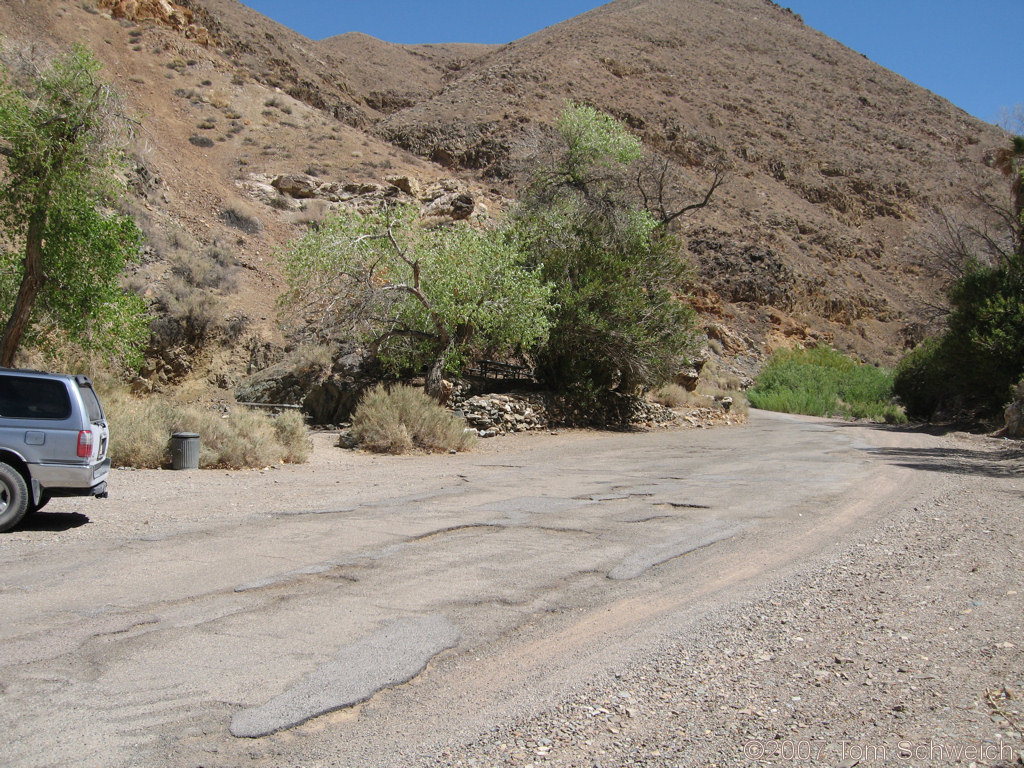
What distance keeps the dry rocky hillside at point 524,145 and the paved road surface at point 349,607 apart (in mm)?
10367

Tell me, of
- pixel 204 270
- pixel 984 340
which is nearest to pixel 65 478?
pixel 204 270

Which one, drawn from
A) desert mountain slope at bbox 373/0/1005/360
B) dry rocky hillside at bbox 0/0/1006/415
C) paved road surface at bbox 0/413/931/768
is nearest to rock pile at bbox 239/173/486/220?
dry rocky hillside at bbox 0/0/1006/415

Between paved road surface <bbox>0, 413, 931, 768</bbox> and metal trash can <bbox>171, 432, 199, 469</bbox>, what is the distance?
1.37 m

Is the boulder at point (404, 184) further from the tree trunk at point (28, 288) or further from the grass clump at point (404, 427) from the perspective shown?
the tree trunk at point (28, 288)

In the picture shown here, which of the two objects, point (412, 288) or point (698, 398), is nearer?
point (412, 288)

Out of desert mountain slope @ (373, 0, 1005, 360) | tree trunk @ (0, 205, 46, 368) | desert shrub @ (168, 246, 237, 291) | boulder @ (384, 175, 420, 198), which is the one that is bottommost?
tree trunk @ (0, 205, 46, 368)

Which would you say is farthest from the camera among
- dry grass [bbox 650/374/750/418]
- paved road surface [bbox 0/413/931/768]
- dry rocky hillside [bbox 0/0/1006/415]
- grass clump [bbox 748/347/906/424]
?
grass clump [bbox 748/347/906/424]

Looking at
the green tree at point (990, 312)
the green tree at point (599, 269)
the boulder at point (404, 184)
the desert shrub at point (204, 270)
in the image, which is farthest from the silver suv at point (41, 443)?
the boulder at point (404, 184)

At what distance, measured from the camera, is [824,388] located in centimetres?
4319

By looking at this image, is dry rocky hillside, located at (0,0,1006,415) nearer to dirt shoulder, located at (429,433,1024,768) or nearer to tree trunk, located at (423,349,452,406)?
tree trunk, located at (423,349,452,406)

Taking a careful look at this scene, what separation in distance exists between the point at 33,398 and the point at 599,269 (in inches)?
675

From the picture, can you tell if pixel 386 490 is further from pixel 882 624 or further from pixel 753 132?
pixel 753 132

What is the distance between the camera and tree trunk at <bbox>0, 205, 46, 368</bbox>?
12.9m

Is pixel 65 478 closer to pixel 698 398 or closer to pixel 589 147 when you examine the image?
pixel 589 147
